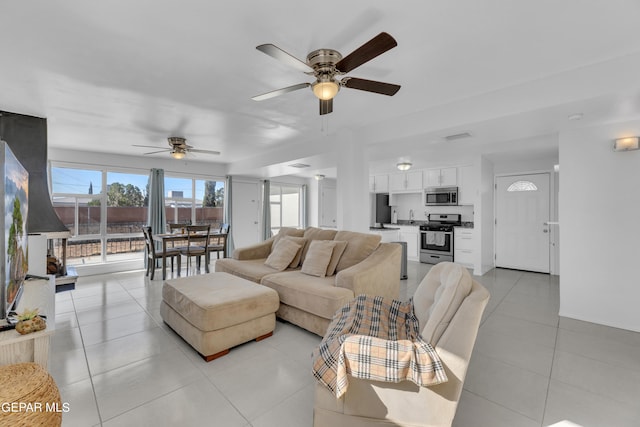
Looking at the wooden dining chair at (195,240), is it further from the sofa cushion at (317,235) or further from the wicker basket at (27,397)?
the wicker basket at (27,397)

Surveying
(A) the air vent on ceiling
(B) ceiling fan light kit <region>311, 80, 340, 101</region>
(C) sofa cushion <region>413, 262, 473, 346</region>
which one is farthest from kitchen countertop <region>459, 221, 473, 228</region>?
(B) ceiling fan light kit <region>311, 80, 340, 101</region>

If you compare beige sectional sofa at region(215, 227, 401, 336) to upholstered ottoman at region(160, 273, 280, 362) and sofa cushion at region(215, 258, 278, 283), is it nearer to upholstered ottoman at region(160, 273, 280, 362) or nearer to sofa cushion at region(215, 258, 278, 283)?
sofa cushion at region(215, 258, 278, 283)

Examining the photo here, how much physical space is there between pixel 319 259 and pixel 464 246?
13.6 feet

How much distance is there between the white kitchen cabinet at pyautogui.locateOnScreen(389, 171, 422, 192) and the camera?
6.82 m

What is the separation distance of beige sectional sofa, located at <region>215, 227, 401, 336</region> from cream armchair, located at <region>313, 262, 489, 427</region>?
1.09 m

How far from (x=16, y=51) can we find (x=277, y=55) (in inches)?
81.3

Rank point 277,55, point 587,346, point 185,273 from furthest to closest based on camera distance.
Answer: point 185,273 < point 587,346 < point 277,55

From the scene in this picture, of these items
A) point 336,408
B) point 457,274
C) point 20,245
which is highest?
point 20,245

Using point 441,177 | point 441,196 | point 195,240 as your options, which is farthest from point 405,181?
point 195,240

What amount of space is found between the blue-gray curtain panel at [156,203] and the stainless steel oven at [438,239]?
5.83 metres

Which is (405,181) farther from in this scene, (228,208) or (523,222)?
(228,208)

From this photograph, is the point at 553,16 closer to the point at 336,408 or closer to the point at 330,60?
the point at 330,60

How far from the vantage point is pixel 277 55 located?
167 centimetres

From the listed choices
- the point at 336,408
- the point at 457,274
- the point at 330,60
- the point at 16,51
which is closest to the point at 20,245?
the point at 16,51
